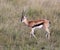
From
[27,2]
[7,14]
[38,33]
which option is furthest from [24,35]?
[27,2]

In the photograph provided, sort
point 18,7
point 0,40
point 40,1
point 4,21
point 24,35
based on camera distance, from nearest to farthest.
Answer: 1. point 0,40
2. point 24,35
3. point 4,21
4. point 18,7
5. point 40,1

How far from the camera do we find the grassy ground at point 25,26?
261 inches

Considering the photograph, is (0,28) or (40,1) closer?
(0,28)

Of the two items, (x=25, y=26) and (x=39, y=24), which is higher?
(x=39, y=24)

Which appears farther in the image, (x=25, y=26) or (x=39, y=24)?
(x=25, y=26)

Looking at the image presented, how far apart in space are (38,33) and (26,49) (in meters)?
1.28

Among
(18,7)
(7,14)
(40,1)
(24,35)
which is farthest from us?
(40,1)

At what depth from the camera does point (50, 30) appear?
7641 mm

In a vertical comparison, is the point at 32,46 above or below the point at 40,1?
below

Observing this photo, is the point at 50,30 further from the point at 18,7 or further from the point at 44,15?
the point at 18,7

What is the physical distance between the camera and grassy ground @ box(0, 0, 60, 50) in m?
6.62

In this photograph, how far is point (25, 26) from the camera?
7926mm

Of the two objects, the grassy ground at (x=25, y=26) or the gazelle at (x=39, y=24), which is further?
the gazelle at (x=39, y=24)

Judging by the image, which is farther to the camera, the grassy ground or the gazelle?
the gazelle
